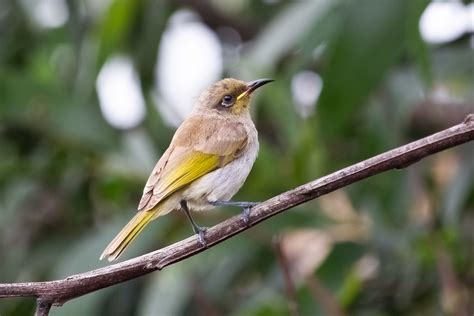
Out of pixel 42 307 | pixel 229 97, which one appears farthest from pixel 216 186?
pixel 42 307

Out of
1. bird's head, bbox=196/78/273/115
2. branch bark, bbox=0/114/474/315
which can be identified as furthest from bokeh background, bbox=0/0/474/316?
branch bark, bbox=0/114/474/315

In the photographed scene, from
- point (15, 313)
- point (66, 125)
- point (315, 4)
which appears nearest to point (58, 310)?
point (15, 313)

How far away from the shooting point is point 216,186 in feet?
13.1

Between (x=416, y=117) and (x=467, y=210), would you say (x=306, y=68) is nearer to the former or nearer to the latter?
(x=416, y=117)

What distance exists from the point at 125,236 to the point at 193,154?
0.70 metres

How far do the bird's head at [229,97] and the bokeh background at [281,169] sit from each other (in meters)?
0.53

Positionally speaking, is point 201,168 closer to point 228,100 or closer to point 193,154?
point 193,154

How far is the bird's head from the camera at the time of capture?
4.61m

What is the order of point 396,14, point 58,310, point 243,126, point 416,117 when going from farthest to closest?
point 416,117 < point 58,310 < point 396,14 < point 243,126

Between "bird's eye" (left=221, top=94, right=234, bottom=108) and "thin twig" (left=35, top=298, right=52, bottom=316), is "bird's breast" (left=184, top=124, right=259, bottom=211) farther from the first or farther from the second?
"thin twig" (left=35, top=298, right=52, bottom=316)

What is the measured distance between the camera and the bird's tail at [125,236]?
332 centimetres

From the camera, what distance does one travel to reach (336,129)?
499 cm

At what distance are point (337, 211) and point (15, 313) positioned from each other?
183 centimetres

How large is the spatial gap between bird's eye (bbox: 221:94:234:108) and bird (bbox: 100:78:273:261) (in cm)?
3
